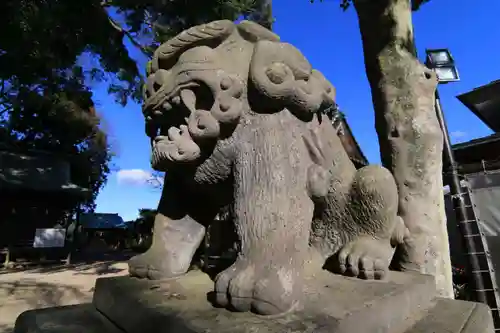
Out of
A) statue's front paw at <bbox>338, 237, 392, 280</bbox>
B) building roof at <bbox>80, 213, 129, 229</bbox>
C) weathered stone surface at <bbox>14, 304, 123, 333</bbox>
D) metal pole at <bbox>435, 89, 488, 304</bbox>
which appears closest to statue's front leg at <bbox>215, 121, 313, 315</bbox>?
statue's front paw at <bbox>338, 237, 392, 280</bbox>

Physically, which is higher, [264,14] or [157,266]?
[264,14]

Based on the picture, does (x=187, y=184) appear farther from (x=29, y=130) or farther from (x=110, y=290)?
(x=29, y=130)

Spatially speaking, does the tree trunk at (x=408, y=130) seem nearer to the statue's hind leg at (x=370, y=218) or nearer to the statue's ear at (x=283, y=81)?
the statue's hind leg at (x=370, y=218)

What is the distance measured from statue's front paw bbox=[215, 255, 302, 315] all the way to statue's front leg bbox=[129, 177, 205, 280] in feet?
1.17

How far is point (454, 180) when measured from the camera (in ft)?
9.82

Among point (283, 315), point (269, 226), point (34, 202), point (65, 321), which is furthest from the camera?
point (34, 202)

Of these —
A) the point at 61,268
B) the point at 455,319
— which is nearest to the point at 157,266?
the point at 455,319

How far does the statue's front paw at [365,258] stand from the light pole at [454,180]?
1999 mm

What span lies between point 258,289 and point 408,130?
1571 millimetres

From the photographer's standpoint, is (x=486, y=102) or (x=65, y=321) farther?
(x=486, y=102)

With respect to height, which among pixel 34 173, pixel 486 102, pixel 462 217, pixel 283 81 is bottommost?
pixel 462 217

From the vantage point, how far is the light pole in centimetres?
296

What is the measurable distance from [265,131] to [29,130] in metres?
12.7

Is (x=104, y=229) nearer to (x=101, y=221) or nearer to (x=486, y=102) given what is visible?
(x=101, y=221)
